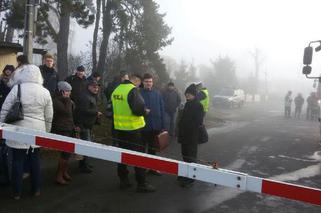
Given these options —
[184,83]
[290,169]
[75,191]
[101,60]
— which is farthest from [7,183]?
[184,83]

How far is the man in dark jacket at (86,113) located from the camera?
7965 millimetres

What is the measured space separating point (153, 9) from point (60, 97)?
21.6 metres

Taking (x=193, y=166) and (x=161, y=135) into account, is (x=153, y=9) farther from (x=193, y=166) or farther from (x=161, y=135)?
(x=193, y=166)

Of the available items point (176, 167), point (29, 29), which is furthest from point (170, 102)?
point (176, 167)

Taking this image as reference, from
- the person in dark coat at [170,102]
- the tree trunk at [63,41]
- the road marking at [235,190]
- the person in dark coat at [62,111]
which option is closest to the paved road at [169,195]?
the road marking at [235,190]

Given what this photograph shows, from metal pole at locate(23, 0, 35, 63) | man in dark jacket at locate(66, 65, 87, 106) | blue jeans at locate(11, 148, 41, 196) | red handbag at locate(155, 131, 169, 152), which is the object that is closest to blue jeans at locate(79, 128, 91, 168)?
man in dark jacket at locate(66, 65, 87, 106)

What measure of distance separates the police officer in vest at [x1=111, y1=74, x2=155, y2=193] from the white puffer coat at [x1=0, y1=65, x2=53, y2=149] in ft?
3.92

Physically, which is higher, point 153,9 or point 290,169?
point 153,9

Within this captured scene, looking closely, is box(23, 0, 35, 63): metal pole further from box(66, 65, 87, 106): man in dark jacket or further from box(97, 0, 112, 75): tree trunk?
box(97, 0, 112, 75): tree trunk

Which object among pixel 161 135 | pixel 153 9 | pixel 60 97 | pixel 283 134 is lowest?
pixel 283 134

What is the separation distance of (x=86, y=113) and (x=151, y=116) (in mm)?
1175

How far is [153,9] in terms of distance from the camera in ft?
91.4

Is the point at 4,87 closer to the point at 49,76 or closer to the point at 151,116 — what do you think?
the point at 49,76

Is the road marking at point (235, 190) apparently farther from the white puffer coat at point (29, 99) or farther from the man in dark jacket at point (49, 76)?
the man in dark jacket at point (49, 76)
